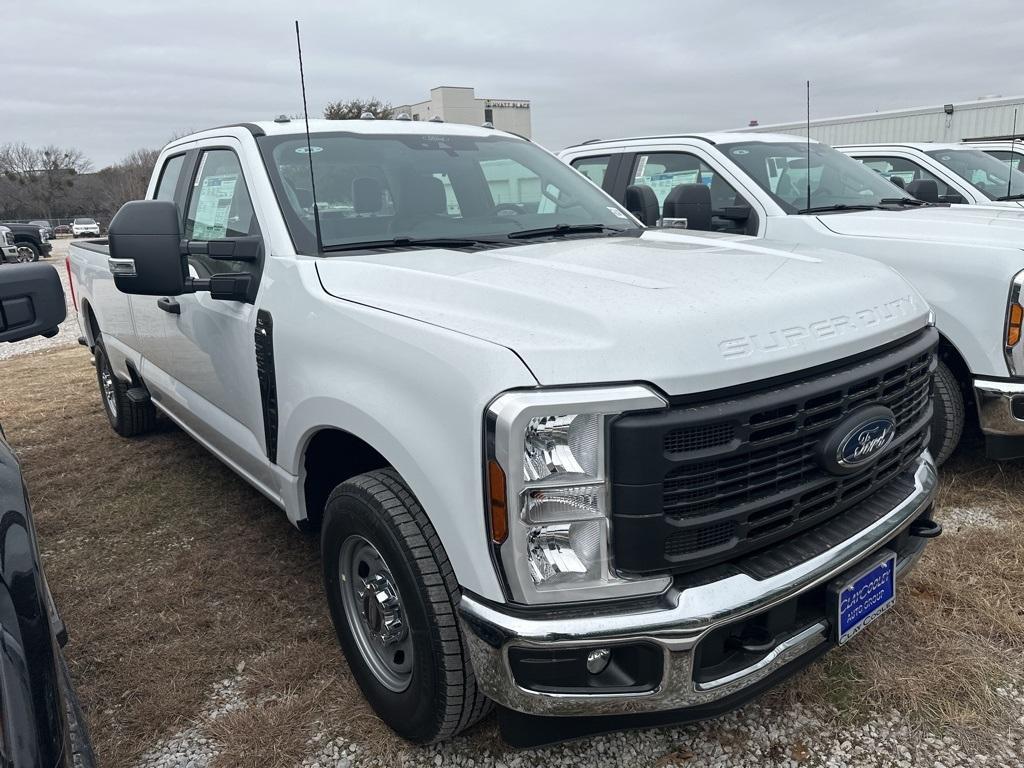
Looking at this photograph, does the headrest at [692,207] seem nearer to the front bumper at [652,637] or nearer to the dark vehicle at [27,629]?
the front bumper at [652,637]

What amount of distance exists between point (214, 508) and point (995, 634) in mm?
3727

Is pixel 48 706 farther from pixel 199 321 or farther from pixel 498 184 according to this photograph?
pixel 498 184

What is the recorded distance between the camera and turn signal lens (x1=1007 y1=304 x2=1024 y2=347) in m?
3.66

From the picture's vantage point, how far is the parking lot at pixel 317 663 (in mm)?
2408

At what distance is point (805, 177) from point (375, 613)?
4329 millimetres

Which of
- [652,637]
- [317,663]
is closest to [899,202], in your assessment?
[652,637]

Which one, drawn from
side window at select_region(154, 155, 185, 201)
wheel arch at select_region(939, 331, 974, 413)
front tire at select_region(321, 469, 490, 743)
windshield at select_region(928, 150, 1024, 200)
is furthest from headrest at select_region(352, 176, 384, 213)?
windshield at select_region(928, 150, 1024, 200)

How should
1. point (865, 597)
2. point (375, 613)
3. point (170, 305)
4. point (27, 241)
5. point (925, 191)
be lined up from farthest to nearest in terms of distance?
point (27, 241), point (925, 191), point (170, 305), point (375, 613), point (865, 597)

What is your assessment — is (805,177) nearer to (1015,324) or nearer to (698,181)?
(698,181)

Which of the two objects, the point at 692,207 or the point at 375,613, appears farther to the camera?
the point at 692,207

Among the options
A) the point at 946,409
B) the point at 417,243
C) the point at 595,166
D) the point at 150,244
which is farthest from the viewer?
the point at 595,166

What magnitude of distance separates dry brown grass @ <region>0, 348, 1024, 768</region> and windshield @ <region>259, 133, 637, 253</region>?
154 centimetres

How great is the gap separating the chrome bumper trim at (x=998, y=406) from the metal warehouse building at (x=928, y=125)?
33.5 feet

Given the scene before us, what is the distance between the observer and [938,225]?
4.36 metres
